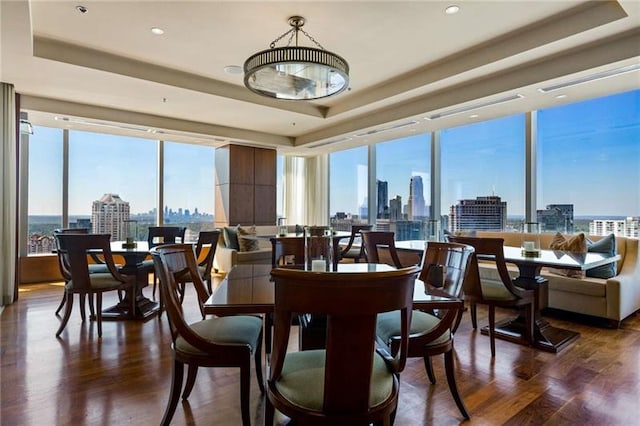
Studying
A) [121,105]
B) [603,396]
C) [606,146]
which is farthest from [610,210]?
[121,105]

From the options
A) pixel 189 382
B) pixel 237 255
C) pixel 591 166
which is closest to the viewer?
Result: pixel 189 382

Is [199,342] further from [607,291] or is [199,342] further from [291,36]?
[607,291]

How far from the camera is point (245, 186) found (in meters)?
7.25

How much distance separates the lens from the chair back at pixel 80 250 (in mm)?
3152

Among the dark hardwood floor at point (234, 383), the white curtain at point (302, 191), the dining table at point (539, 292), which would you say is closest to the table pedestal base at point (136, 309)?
the dark hardwood floor at point (234, 383)

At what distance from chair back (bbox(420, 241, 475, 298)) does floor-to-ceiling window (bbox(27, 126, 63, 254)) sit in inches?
251

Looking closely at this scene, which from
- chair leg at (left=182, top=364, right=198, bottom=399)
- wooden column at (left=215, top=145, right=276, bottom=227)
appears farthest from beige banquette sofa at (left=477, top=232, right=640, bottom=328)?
wooden column at (left=215, top=145, right=276, bottom=227)

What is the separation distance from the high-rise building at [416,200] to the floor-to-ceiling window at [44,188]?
20.3 feet

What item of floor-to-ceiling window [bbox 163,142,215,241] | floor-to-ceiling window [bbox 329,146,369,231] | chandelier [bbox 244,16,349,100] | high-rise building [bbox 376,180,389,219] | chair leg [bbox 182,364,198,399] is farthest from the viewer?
floor-to-ceiling window [bbox 329,146,369,231]

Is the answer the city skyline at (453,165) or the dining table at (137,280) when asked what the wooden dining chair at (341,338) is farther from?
the city skyline at (453,165)

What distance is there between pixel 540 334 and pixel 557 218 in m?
2.49

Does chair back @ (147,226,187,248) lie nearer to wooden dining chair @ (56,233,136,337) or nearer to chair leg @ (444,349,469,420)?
wooden dining chair @ (56,233,136,337)

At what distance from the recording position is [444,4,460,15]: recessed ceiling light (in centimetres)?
289

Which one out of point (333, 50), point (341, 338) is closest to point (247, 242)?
point (333, 50)
